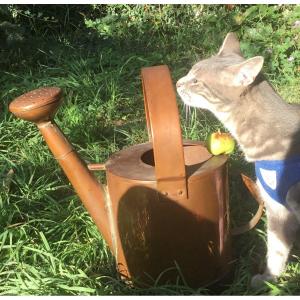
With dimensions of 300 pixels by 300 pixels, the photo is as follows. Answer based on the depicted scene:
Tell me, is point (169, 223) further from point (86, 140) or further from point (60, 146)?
point (86, 140)

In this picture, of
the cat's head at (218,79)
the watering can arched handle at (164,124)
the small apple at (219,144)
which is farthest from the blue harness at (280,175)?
the watering can arched handle at (164,124)

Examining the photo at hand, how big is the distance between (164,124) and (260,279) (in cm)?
87

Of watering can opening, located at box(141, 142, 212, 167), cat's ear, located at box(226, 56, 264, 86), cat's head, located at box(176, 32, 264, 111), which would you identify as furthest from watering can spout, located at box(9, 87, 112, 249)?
cat's ear, located at box(226, 56, 264, 86)

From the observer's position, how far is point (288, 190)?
1.81 m

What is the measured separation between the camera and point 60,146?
5.86 feet

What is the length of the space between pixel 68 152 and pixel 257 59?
77 cm

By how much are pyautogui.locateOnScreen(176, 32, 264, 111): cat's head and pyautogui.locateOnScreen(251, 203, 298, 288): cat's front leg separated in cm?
49

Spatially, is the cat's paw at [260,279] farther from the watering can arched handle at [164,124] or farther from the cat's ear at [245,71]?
the cat's ear at [245,71]

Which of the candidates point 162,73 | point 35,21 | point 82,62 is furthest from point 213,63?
point 35,21

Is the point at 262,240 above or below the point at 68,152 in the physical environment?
below

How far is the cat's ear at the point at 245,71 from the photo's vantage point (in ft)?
5.76

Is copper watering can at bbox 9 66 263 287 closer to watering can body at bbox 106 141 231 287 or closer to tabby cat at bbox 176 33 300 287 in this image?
watering can body at bbox 106 141 231 287

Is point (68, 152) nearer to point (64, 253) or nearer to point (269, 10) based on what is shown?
point (64, 253)

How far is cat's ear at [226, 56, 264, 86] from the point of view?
176cm
